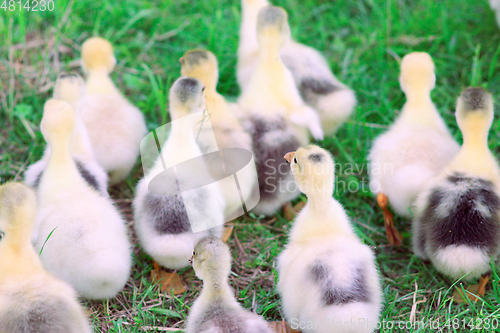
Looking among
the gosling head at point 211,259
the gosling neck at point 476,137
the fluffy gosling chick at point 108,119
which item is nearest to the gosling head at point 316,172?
the gosling head at point 211,259

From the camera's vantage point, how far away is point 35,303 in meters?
2.18

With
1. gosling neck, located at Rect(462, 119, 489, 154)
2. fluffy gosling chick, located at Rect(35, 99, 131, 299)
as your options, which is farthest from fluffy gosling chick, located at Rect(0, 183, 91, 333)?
gosling neck, located at Rect(462, 119, 489, 154)

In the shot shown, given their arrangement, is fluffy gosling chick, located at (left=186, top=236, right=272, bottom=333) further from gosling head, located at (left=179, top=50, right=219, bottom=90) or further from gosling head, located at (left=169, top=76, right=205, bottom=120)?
gosling head, located at (left=179, top=50, right=219, bottom=90)

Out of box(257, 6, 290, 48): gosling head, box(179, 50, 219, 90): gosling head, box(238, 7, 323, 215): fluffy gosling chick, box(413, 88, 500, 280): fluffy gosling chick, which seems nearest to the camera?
box(413, 88, 500, 280): fluffy gosling chick

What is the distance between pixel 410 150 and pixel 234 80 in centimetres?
166

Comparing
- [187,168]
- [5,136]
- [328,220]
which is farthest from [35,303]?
[5,136]

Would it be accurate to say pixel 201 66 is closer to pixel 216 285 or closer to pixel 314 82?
pixel 314 82

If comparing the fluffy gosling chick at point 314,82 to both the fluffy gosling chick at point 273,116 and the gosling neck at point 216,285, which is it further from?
the gosling neck at point 216,285

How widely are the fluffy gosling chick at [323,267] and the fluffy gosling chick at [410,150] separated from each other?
0.59 m

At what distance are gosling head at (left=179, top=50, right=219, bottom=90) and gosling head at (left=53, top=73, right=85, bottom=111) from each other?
2.30 ft

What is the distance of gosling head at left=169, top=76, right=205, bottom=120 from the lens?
2908mm

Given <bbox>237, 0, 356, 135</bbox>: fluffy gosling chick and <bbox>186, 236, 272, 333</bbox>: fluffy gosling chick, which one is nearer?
<bbox>186, 236, 272, 333</bbox>: fluffy gosling chick

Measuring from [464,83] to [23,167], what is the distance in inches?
137

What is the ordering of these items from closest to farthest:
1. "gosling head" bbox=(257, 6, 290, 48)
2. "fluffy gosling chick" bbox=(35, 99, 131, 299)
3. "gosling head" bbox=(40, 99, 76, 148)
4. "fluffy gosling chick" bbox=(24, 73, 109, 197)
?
1. "fluffy gosling chick" bbox=(35, 99, 131, 299)
2. "gosling head" bbox=(40, 99, 76, 148)
3. "fluffy gosling chick" bbox=(24, 73, 109, 197)
4. "gosling head" bbox=(257, 6, 290, 48)
